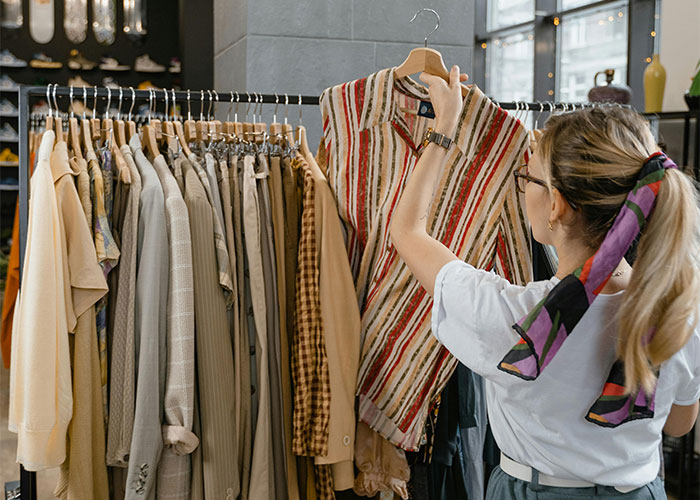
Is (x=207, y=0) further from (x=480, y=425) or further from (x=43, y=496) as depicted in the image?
(x=480, y=425)

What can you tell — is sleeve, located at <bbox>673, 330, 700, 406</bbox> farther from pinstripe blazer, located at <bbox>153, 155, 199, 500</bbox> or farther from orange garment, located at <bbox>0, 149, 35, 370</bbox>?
orange garment, located at <bbox>0, 149, 35, 370</bbox>

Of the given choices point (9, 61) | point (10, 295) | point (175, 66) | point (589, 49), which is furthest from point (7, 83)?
point (589, 49)

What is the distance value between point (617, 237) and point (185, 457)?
1.17 meters

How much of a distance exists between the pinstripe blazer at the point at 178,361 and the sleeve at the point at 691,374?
42.1 inches

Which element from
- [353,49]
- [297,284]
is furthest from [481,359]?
[353,49]

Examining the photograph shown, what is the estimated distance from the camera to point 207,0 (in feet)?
19.3

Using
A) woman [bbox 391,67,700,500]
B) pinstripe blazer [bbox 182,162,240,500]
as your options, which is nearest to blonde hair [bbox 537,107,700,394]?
woman [bbox 391,67,700,500]

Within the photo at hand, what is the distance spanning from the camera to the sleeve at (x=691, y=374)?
1.35 m

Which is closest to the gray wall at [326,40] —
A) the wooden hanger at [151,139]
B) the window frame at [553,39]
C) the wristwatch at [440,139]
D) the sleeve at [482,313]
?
the wooden hanger at [151,139]

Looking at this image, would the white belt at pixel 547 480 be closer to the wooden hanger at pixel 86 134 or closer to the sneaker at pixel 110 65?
the wooden hanger at pixel 86 134

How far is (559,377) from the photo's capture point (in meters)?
1.31

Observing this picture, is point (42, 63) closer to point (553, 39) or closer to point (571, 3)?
point (553, 39)

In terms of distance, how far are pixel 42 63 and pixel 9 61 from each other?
1.03 feet

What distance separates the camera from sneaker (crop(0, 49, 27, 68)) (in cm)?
755
